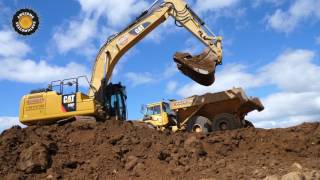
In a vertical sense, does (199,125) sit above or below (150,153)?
above

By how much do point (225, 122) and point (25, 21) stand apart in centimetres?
832

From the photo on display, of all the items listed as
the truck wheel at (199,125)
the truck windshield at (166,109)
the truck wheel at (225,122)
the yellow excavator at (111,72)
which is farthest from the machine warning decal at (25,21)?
the truck wheel at (225,122)

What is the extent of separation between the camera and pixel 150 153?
13352 millimetres

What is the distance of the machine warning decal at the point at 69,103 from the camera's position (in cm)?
1658

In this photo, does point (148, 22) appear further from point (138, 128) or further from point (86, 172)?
point (86, 172)

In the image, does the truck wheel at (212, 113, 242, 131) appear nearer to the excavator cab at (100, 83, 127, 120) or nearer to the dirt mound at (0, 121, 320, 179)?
the dirt mound at (0, 121, 320, 179)

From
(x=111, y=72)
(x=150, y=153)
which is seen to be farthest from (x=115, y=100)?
(x=150, y=153)

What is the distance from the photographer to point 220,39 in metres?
17.5

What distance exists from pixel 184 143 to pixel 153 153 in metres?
1.21

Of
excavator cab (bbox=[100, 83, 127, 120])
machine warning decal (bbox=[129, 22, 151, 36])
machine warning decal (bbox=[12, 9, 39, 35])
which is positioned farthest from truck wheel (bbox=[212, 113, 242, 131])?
machine warning decal (bbox=[12, 9, 39, 35])

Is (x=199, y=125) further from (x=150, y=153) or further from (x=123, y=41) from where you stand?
(x=150, y=153)

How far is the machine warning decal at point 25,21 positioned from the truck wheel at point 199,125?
271 inches

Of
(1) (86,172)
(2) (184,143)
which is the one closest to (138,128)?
(2) (184,143)

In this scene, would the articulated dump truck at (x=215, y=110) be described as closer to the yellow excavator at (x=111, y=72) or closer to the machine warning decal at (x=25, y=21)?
the yellow excavator at (x=111, y=72)
